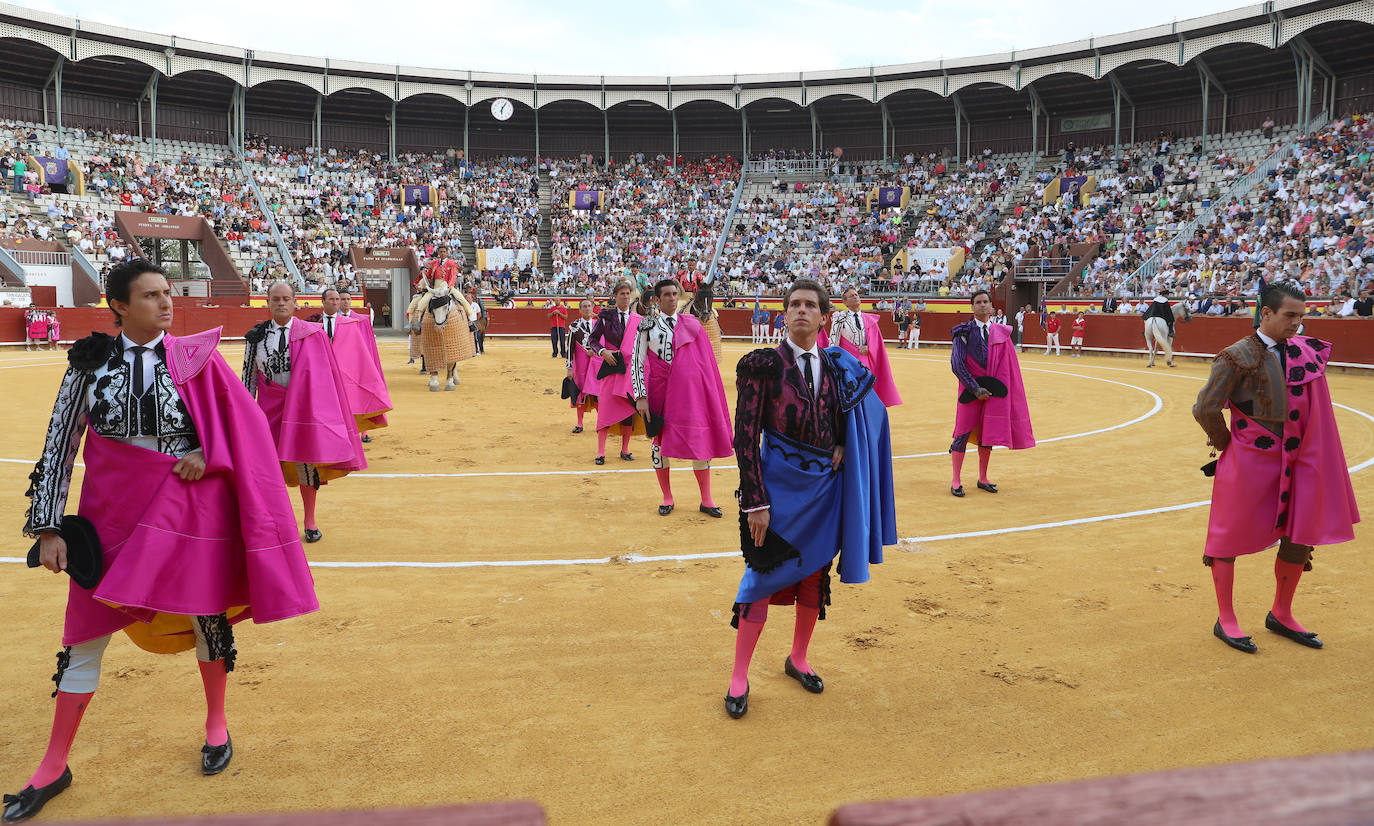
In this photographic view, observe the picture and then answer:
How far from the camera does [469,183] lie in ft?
138

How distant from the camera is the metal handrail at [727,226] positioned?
38.2m

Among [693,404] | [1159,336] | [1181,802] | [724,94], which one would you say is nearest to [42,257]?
[724,94]

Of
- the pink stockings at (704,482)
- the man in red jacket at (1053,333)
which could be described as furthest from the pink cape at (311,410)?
the man in red jacket at (1053,333)

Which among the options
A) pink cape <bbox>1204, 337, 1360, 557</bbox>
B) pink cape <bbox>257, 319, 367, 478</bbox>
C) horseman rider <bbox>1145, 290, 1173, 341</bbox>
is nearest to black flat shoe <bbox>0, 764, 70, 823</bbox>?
pink cape <bbox>257, 319, 367, 478</bbox>

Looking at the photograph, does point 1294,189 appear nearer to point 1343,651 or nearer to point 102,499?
point 1343,651

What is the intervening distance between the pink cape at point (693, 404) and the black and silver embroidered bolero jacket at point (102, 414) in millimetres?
4108

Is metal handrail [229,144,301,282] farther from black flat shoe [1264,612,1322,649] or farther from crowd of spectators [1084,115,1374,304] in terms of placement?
black flat shoe [1264,612,1322,649]

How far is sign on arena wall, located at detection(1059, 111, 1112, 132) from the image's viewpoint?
3778cm

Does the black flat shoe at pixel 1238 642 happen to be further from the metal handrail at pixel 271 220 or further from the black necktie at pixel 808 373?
the metal handrail at pixel 271 220

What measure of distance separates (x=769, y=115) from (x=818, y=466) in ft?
139

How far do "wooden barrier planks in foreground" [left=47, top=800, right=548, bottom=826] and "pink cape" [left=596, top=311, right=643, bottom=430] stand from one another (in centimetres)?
766

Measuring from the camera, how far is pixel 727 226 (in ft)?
132

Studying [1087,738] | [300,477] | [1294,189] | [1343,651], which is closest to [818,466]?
[1087,738]

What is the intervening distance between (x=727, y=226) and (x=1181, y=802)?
4041 centimetres
